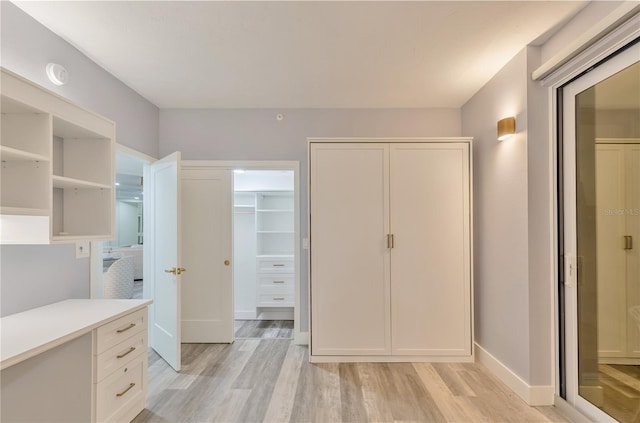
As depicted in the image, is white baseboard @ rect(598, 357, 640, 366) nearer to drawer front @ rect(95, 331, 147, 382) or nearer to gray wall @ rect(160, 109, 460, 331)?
gray wall @ rect(160, 109, 460, 331)

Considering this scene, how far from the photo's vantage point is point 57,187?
2064mm

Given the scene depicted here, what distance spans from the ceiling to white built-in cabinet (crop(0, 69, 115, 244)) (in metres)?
0.60

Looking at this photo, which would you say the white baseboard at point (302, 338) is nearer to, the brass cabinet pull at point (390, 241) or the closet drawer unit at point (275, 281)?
the closet drawer unit at point (275, 281)

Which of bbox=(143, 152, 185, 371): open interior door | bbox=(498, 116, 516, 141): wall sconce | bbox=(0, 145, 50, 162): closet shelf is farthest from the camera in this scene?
bbox=(143, 152, 185, 371): open interior door

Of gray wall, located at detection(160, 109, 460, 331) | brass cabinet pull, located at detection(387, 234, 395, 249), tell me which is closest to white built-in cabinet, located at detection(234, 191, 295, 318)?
gray wall, located at detection(160, 109, 460, 331)

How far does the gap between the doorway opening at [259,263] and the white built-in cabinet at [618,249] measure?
10.2ft

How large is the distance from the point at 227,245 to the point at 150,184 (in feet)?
3.54

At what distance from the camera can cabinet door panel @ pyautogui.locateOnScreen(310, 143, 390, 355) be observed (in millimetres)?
2930

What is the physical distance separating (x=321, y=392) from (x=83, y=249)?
7.10 feet

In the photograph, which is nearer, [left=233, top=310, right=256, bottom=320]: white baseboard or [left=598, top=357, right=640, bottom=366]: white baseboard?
[left=598, top=357, right=640, bottom=366]: white baseboard

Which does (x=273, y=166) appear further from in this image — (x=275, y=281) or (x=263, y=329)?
(x=263, y=329)

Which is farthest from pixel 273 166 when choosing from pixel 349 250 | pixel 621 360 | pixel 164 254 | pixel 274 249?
pixel 621 360

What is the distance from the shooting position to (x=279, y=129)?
3514 millimetres

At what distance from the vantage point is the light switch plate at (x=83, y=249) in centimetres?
224
